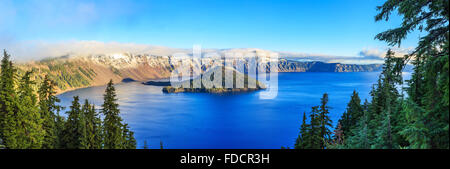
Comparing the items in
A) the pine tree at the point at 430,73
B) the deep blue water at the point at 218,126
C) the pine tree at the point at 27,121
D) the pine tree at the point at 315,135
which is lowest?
the deep blue water at the point at 218,126

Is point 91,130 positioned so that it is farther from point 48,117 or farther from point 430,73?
point 430,73

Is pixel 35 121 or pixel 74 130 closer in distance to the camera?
pixel 35 121

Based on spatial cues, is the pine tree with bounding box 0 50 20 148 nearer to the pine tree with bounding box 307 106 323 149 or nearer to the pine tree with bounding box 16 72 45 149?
the pine tree with bounding box 16 72 45 149

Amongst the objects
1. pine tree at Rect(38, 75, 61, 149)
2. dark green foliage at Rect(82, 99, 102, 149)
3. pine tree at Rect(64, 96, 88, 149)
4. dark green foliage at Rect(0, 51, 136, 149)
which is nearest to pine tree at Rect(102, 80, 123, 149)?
dark green foliage at Rect(0, 51, 136, 149)

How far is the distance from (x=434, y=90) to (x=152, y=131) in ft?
365

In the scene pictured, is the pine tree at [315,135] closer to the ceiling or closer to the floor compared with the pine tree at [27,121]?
closer to the floor

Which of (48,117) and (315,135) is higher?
(48,117)

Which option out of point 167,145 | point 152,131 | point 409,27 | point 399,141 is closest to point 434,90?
point 409,27

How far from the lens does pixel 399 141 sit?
45.7 ft

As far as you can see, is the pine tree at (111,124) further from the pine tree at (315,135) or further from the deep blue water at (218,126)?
the deep blue water at (218,126)

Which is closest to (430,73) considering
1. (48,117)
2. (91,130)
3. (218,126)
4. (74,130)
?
(91,130)

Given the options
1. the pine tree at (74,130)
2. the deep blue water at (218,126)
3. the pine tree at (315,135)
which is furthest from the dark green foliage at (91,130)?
the deep blue water at (218,126)

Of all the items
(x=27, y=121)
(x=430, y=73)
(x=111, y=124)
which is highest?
(x=430, y=73)
